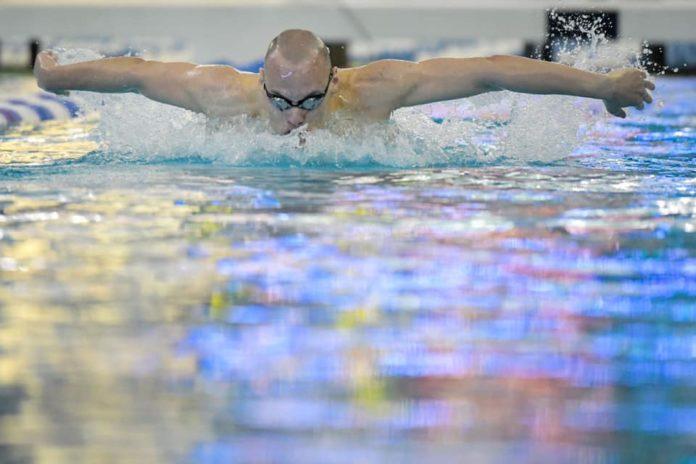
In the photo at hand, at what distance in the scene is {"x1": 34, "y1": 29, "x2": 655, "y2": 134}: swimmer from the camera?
3.57 m

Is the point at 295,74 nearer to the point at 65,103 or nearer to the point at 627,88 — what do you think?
the point at 627,88

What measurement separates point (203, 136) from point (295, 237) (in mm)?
1628

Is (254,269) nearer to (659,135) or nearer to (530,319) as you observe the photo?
(530,319)

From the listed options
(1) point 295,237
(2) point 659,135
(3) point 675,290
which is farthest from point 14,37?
(3) point 675,290

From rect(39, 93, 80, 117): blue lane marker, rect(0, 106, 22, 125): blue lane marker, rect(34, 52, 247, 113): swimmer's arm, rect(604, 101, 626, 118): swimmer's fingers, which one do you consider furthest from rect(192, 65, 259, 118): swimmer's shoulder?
rect(39, 93, 80, 117): blue lane marker

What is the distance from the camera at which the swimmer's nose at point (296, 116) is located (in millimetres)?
3654

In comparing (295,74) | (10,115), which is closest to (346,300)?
(295,74)

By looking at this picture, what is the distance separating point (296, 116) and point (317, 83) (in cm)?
15

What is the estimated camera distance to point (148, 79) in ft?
12.4

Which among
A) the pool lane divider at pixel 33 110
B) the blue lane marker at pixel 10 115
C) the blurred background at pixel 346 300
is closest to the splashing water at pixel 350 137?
the blurred background at pixel 346 300

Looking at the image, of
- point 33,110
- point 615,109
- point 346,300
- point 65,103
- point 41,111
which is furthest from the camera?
point 65,103

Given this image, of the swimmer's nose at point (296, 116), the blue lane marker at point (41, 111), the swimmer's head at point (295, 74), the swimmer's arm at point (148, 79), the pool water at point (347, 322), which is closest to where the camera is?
the pool water at point (347, 322)

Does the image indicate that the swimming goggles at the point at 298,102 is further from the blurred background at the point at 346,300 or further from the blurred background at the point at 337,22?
the blurred background at the point at 337,22

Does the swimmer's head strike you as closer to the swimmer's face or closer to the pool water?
the swimmer's face
